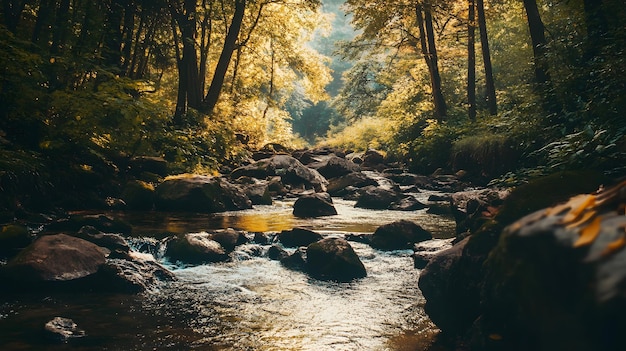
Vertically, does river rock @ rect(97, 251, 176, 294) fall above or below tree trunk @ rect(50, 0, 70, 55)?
below

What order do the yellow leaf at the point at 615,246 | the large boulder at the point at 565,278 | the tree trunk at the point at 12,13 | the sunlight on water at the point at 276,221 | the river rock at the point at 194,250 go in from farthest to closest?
the tree trunk at the point at 12,13 → the sunlight on water at the point at 276,221 → the river rock at the point at 194,250 → the large boulder at the point at 565,278 → the yellow leaf at the point at 615,246

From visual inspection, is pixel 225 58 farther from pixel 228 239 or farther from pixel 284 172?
pixel 228 239

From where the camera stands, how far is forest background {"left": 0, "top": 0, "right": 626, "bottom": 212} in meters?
11.1

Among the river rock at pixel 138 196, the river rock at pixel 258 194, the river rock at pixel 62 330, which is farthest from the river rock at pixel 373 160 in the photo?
the river rock at pixel 62 330

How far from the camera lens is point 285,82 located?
121ft

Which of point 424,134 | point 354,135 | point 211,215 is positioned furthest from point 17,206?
point 354,135

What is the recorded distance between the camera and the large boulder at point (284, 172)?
20.8 metres

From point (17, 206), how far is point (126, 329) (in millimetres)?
6489

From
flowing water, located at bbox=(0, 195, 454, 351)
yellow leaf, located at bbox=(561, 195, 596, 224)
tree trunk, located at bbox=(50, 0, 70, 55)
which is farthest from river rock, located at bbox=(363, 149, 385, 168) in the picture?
yellow leaf, located at bbox=(561, 195, 596, 224)

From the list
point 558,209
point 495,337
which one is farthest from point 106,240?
point 558,209

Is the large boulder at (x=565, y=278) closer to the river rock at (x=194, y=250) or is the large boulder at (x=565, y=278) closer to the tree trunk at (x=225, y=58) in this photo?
the river rock at (x=194, y=250)

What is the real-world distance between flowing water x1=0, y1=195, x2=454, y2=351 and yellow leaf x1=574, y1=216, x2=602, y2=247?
8.97ft

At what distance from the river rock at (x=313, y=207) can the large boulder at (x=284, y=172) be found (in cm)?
576

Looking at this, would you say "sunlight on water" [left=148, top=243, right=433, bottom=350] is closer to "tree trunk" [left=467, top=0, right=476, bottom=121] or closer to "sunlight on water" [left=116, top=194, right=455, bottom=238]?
"sunlight on water" [left=116, top=194, right=455, bottom=238]
